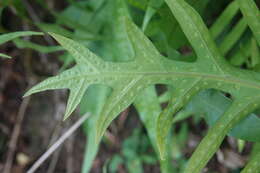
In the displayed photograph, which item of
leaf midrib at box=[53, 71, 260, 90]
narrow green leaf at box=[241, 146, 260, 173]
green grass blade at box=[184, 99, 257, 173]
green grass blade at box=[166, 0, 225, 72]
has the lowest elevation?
narrow green leaf at box=[241, 146, 260, 173]

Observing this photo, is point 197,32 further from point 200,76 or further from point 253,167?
point 253,167

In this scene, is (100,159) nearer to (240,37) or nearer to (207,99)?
(240,37)

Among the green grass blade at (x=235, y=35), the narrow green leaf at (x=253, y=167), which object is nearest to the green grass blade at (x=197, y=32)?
the narrow green leaf at (x=253, y=167)

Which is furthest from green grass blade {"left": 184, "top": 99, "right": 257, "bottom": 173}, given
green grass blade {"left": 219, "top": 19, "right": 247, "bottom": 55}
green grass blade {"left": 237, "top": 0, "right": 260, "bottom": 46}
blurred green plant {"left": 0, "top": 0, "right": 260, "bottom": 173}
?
green grass blade {"left": 219, "top": 19, "right": 247, "bottom": 55}

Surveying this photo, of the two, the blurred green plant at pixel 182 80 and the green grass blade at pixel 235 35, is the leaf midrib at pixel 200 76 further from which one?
the green grass blade at pixel 235 35

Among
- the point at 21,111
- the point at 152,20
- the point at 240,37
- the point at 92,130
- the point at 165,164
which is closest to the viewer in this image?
the point at 165,164

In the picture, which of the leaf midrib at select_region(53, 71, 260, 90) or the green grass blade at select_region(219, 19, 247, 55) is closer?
the leaf midrib at select_region(53, 71, 260, 90)

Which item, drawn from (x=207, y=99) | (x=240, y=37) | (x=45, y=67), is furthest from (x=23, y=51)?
(x=207, y=99)

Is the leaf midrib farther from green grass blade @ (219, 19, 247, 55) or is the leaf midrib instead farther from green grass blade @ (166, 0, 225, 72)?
green grass blade @ (219, 19, 247, 55)

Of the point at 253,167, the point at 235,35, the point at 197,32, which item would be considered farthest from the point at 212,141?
the point at 235,35

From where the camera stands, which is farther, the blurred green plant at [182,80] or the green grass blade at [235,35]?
the green grass blade at [235,35]

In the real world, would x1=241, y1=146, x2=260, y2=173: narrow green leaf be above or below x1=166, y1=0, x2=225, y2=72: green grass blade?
below
